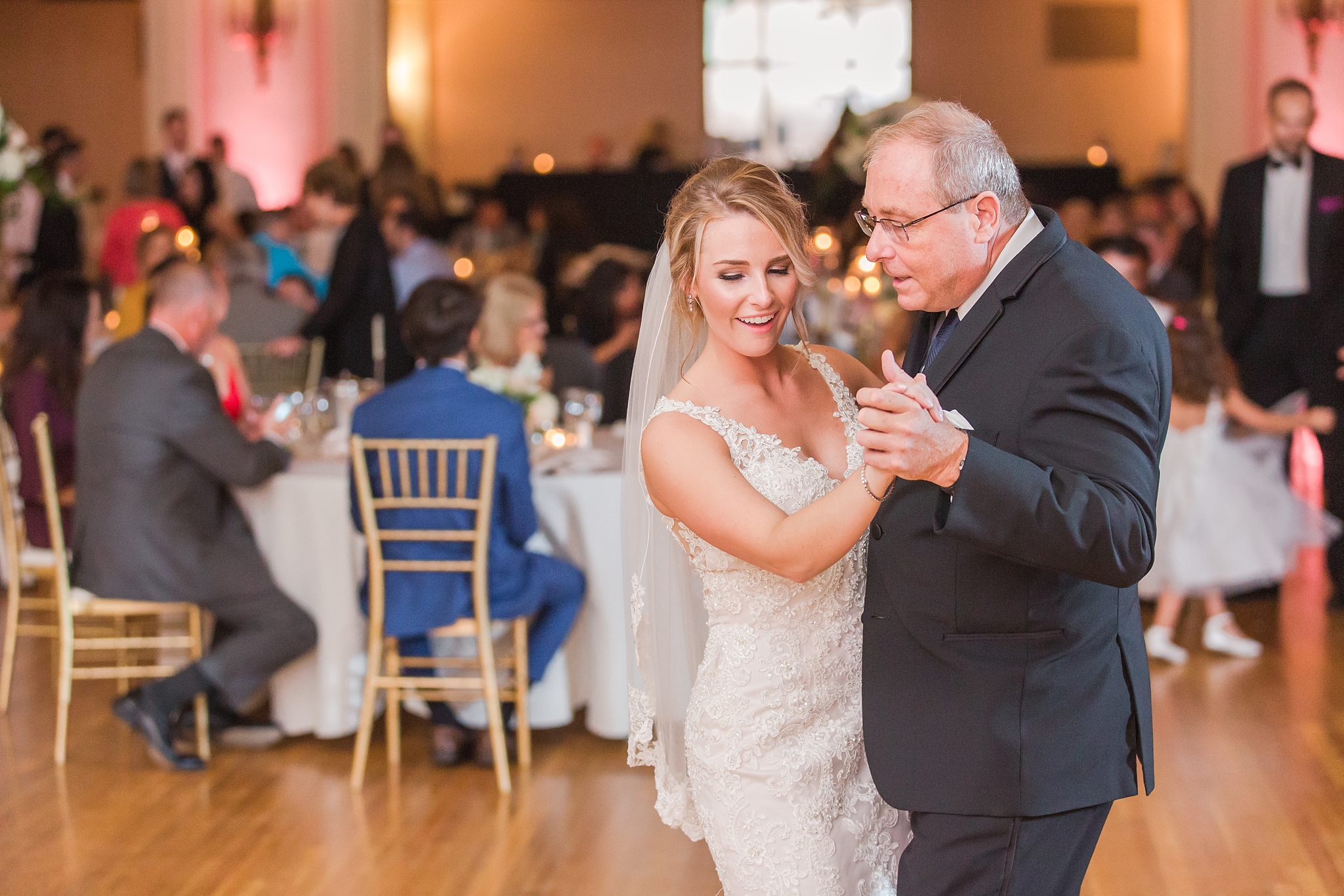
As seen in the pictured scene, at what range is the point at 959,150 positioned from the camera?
5.63 ft

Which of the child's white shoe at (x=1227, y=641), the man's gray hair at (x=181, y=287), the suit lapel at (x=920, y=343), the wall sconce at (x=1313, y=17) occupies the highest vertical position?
the wall sconce at (x=1313, y=17)

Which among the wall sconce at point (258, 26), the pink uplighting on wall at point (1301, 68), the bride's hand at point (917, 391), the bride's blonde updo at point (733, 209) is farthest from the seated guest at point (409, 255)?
the bride's hand at point (917, 391)

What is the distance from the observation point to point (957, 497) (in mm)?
1523

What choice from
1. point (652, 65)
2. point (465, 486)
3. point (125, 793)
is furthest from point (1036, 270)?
point (652, 65)

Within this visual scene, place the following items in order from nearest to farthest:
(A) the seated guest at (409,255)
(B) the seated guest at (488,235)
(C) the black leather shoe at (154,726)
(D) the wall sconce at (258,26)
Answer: (C) the black leather shoe at (154,726) → (A) the seated guest at (409,255) → (B) the seated guest at (488,235) → (D) the wall sconce at (258,26)

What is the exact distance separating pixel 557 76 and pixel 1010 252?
1395 cm

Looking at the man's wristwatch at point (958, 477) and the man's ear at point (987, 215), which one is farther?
the man's ear at point (987, 215)

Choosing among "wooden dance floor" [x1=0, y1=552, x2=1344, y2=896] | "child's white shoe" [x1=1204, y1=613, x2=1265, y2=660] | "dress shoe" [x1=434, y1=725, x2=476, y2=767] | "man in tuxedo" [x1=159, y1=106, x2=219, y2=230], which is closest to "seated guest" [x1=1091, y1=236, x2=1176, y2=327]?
"child's white shoe" [x1=1204, y1=613, x2=1265, y2=660]

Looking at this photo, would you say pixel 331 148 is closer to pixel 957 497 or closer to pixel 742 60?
pixel 742 60

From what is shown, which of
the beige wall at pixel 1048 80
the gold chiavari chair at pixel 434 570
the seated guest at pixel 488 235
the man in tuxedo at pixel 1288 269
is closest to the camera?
the gold chiavari chair at pixel 434 570

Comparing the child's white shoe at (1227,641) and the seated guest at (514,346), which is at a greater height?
the seated guest at (514,346)

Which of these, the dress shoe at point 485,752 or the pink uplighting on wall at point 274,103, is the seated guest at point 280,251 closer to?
→ the pink uplighting on wall at point 274,103

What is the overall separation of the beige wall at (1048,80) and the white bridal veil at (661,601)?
12.5m

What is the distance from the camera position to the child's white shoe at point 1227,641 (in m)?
5.03
